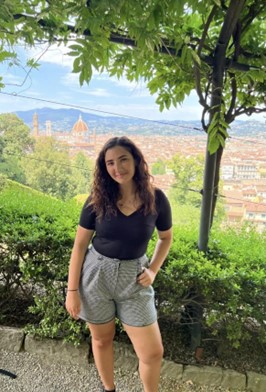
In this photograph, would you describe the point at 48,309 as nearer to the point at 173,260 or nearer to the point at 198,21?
the point at 173,260

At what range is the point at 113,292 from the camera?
1.43 metres

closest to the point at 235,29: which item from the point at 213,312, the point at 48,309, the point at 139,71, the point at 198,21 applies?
the point at 198,21

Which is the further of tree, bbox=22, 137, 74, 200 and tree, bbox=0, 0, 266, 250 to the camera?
tree, bbox=22, 137, 74, 200

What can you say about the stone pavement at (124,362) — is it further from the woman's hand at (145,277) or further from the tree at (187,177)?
the tree at (187,177)

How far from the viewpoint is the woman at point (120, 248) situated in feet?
4.57

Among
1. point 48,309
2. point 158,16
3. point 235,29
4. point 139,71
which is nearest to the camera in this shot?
point 158,16

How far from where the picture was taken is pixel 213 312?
1780 millimetres

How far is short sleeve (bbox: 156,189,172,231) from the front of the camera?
1462 mm

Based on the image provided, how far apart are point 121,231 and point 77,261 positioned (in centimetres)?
24

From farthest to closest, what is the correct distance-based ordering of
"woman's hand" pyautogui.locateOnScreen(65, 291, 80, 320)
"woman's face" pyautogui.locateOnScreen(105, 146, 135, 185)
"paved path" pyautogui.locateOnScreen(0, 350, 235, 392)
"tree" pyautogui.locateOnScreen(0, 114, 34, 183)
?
"tree" pyautogui.locateOnScreen(0, 114, 34, 183)
"paved path" pyautogui.locateOnScreen(0, 350, 235, 392)
"woman's hand" pyautogui.locateOnScreen(65, 291, 80, 320)
"woman's face" pyautogui.locateOnScreen(105, 146, 135, 185)

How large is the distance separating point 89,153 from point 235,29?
100 cm

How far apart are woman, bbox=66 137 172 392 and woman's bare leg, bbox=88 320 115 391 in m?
0.01

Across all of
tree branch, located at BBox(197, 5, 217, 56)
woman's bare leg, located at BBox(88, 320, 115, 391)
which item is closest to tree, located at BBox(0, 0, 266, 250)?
tree branch, located at BBox(197, 5, 217, 56)

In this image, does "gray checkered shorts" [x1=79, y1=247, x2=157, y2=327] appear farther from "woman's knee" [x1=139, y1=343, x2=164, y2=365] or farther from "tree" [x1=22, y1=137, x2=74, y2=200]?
"tree" [x1=22, y1=137, x2=74, y2=200]
